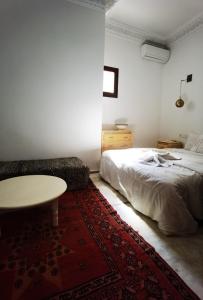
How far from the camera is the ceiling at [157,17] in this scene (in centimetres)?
309

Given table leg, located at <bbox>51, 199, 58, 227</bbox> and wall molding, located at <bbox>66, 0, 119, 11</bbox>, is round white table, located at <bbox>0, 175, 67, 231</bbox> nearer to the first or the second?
table leg, located at <bbox>51, 199, 58, 227</bbox>

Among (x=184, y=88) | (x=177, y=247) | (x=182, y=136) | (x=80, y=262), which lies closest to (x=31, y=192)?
(x=80, y=262)

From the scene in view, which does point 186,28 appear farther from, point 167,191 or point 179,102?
point 167,191

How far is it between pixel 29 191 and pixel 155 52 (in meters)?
4.25

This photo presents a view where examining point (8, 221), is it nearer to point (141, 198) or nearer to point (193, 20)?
point (141, 198)

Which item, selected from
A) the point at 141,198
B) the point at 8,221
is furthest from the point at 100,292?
the point at 8,221

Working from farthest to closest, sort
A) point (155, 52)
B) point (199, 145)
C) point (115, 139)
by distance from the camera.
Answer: point (155, 52), point (115, 139), point (199, 145)

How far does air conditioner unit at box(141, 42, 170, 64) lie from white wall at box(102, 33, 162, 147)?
144 mm

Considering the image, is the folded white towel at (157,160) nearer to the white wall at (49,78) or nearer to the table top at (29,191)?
the table top at (29,191)

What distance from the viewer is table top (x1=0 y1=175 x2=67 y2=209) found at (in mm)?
1417

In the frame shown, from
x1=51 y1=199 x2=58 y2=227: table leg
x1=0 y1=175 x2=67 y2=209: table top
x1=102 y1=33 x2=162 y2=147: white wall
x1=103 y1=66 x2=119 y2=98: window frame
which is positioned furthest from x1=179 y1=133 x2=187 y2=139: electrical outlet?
x1=51 y1=199 x2=58 y2=227: table leg

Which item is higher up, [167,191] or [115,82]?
[115,82]

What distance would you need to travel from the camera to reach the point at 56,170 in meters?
2.41

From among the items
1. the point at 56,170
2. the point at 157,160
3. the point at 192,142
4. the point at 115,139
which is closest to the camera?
the point at 157,160
